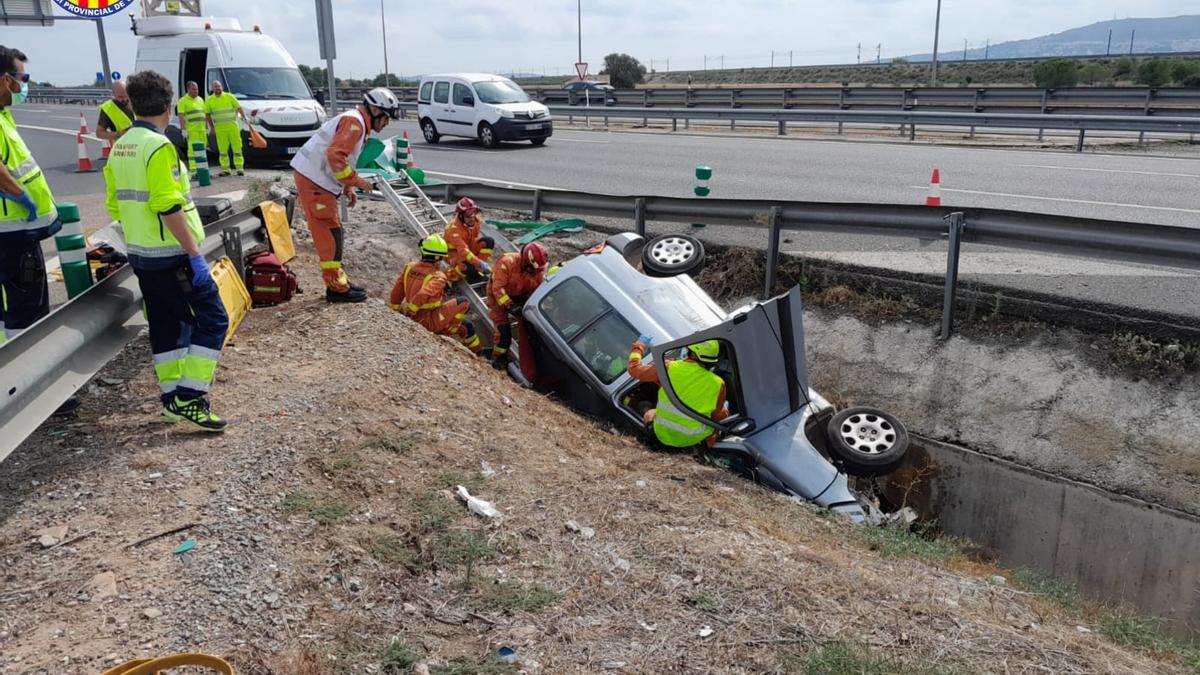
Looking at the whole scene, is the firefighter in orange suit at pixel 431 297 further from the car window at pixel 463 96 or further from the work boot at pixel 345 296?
the car window at pixel 463 96

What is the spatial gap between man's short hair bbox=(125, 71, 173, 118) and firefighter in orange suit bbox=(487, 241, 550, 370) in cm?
383

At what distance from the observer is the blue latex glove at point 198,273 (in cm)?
497

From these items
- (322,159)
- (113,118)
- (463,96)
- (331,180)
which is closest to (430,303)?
(331,180)

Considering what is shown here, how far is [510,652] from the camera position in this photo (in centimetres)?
345

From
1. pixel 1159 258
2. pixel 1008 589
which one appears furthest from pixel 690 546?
pixel 1159 258

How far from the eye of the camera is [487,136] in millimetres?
21312

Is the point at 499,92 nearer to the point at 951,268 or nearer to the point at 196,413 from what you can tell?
the point at 951,268

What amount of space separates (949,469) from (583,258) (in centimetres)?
329

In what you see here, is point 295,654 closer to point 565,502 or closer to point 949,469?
point 565,502

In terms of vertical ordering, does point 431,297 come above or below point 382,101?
below

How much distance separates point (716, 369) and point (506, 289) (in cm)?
271

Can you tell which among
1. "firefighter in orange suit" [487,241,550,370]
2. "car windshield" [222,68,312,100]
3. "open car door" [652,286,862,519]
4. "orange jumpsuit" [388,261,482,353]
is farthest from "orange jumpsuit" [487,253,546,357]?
"car windshield" [222,68,312,100]

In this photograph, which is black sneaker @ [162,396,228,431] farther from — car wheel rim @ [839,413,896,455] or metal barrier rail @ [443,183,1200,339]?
metal barrier rail @ [443,183,1200,339]

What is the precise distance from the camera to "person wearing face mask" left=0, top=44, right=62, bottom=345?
17.2ft
